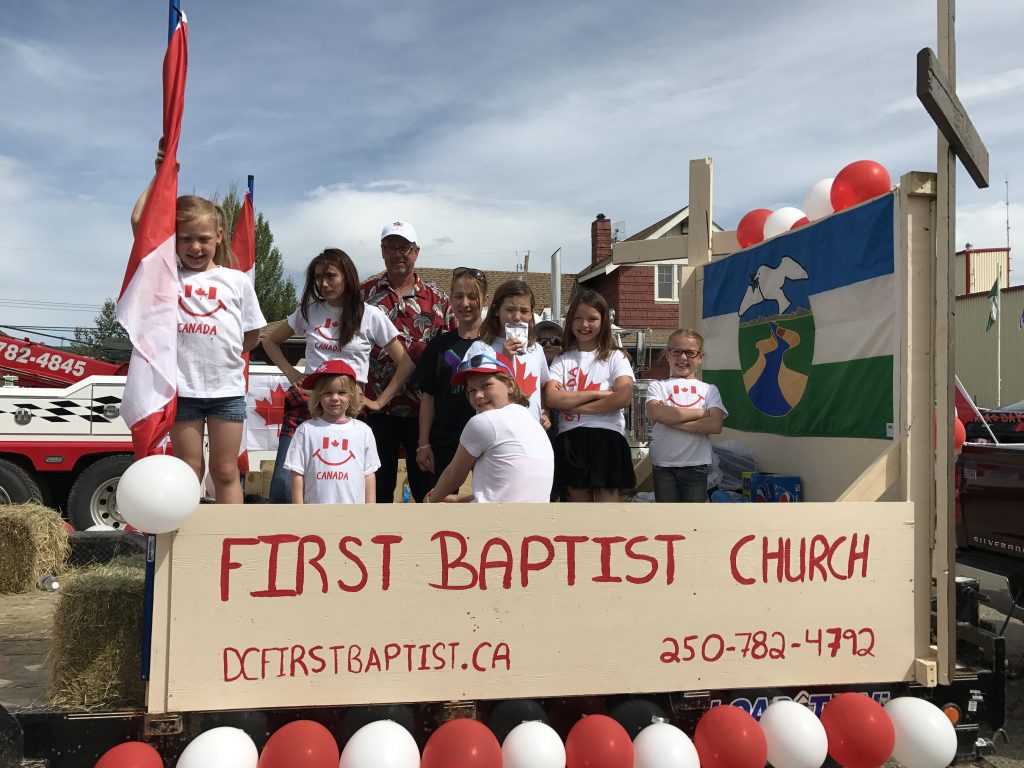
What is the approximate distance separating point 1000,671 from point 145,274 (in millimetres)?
3545

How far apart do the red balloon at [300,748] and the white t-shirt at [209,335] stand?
131 cm

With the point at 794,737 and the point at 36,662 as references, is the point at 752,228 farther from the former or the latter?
the point at 36,662

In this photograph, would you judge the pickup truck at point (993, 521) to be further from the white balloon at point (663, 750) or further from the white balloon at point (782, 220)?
the white balloon at point (663, 750)

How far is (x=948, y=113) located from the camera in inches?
118

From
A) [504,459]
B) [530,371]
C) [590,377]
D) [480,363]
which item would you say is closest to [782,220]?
[590,377]

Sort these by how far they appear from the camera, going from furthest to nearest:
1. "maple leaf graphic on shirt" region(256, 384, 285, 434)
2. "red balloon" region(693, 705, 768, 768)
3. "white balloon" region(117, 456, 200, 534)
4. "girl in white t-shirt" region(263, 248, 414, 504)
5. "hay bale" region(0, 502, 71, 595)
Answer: "maple leaf graphic on shirt" region(256, 384, 285, 434) < "hay bale" region(0, 502, 71, 595) < "girl in white t-shirt" region(263, 248, 414, 504) < "red balloon" region(693, 705, 768, 768) < "white balloon" region(117, 456, 200, 534)

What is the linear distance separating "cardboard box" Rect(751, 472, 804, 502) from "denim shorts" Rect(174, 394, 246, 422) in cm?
281

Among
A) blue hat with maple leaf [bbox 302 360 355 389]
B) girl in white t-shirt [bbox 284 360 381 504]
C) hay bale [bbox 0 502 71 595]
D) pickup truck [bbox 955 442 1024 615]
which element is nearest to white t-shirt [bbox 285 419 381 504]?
girl in white t-shirt [bbox 284 360 381 504]

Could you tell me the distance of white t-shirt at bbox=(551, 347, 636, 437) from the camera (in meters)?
4.06

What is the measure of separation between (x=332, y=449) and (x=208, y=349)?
670 mm

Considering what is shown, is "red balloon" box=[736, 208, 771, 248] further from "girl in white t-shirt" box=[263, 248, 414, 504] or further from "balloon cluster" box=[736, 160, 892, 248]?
"girl in white t-shirt" box=[263, 248, 414, 504]

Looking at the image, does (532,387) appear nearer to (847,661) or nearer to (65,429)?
(847,661)

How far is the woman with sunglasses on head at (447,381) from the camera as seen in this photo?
4.03 meters

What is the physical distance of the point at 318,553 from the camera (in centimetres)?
265
